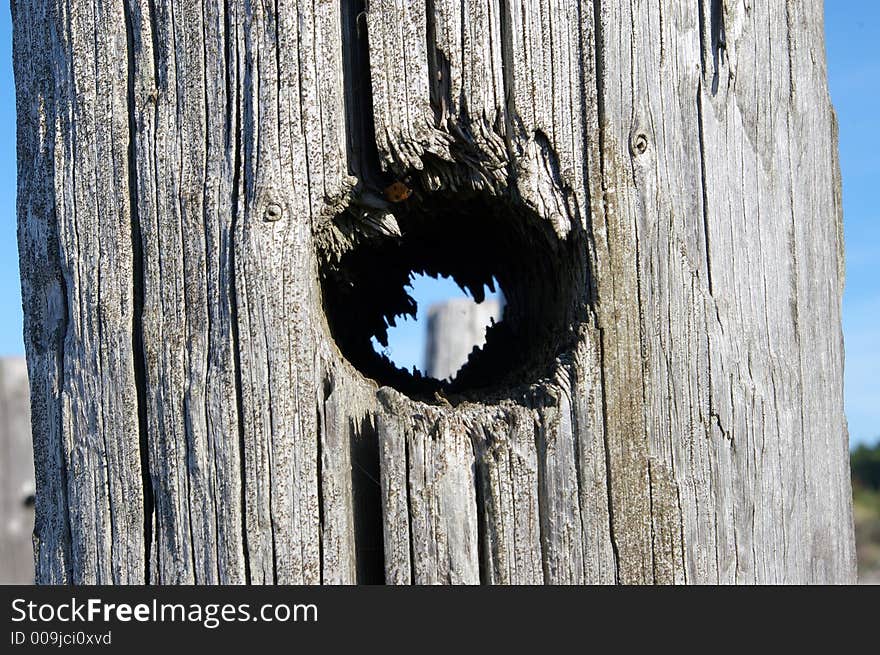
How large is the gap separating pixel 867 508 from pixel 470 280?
20487 millimetres

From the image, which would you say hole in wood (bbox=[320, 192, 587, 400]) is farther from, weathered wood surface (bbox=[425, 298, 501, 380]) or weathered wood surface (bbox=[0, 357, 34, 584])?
weathered wood surface (bbox=[425, 298, 501, 380])

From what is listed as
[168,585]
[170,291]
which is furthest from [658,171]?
[168,585]

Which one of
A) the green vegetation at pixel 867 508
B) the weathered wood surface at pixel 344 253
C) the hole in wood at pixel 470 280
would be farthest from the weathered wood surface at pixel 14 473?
the green vegetation at pixel 867 508

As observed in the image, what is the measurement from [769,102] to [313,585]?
148cm

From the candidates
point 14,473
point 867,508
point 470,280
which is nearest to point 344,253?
point 470,280

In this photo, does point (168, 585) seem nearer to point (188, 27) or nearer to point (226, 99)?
point (226, 99)

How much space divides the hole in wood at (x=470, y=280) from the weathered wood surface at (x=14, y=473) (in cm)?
538

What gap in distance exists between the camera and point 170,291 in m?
1.90

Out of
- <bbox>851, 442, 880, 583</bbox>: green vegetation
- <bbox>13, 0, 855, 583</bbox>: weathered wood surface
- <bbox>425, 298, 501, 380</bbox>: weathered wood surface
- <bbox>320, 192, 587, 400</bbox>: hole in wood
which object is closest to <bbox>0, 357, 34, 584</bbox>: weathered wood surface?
<bbox>425, 298, 501, 380</bbox>: weathered wood surface

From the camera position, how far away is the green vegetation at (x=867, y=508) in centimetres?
1629

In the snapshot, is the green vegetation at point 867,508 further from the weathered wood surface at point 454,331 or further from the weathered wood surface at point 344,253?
the weathered wood surface at point 344,253

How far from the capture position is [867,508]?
20547 mm

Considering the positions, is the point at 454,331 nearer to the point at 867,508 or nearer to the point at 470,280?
the point at 470,280

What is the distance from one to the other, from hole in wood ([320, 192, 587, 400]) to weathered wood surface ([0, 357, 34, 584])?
212 inches
